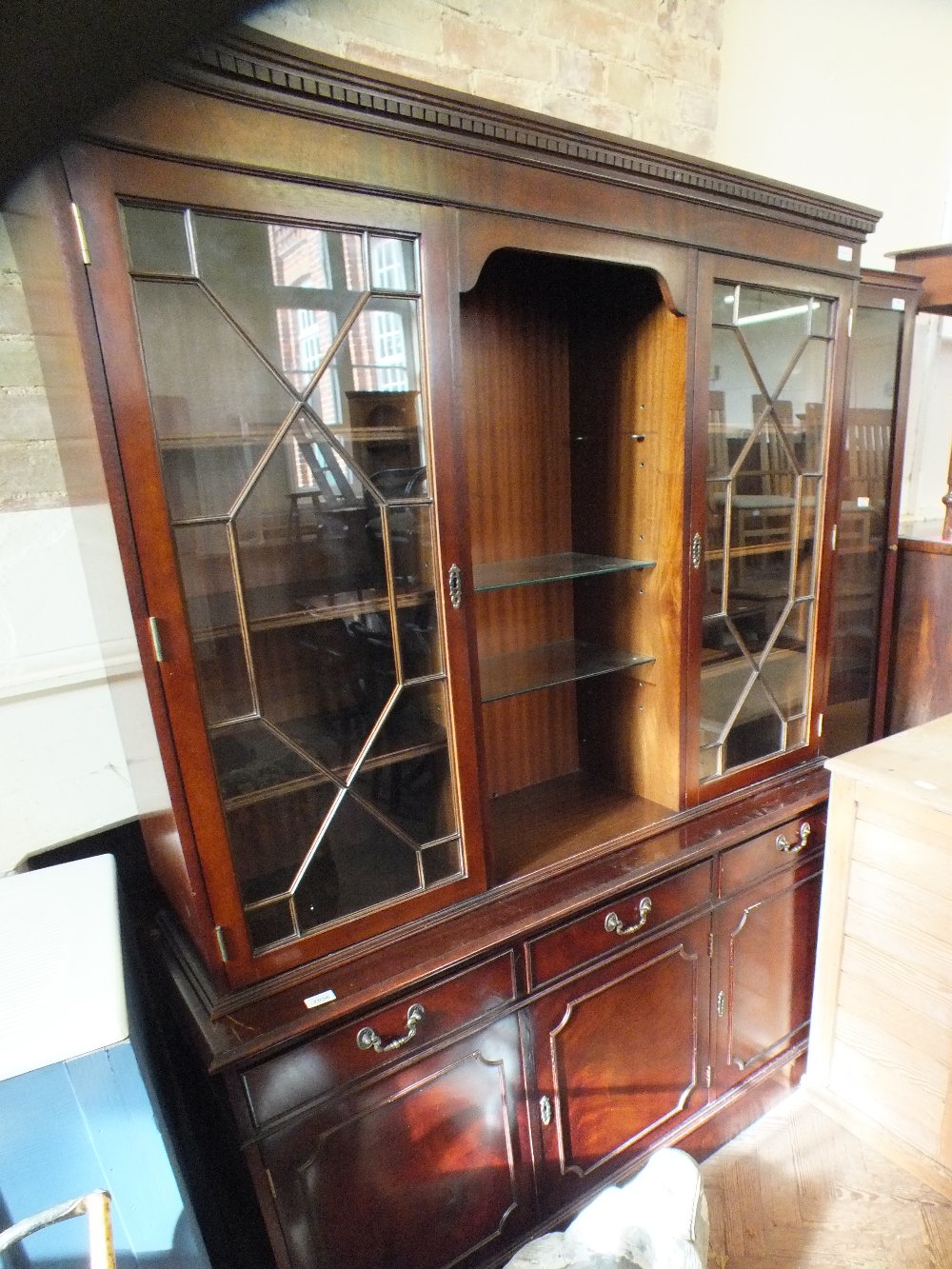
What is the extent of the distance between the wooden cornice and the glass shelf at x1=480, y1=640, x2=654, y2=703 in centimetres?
84

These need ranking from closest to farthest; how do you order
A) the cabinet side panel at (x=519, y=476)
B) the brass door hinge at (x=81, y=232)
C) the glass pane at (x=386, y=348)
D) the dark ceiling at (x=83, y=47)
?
the dark ceiling at (x=83, y=47)
the brass door hinge at (x=81, y=232)
the glass pane at (x=386, y=348)
the cabinet side panel at (x=519, y=476)

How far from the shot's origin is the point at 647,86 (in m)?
1.49

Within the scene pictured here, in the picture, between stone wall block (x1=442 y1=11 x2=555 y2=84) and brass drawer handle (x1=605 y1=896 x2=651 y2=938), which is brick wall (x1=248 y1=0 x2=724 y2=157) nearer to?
stone wall block (x1=442 y1=11 x2=555 y2=84)

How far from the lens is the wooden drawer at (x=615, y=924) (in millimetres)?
1145

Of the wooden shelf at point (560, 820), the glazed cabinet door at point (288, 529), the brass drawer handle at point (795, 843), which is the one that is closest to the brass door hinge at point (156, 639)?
the glazed cabinet door at point (288, 529)

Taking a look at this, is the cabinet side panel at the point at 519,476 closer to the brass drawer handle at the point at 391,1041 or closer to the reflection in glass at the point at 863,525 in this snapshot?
the brass drawer handle at the point at 391,1041

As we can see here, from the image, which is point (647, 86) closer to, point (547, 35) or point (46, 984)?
point (547, 35)

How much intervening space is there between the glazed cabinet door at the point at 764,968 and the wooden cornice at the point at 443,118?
1.28m

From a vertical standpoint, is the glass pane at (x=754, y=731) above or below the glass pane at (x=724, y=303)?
below

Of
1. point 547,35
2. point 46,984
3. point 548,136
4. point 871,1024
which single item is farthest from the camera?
point 871,1024

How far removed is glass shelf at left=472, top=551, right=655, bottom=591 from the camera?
1.26 meters

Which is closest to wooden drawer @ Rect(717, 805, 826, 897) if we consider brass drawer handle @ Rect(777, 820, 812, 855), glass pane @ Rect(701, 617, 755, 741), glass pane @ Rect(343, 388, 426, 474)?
brass drawer handle @ Rect(777, 820, 812, 855)

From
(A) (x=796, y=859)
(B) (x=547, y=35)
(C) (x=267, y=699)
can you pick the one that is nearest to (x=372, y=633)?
(C) (x=267, y=699)

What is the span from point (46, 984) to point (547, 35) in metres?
1.85
